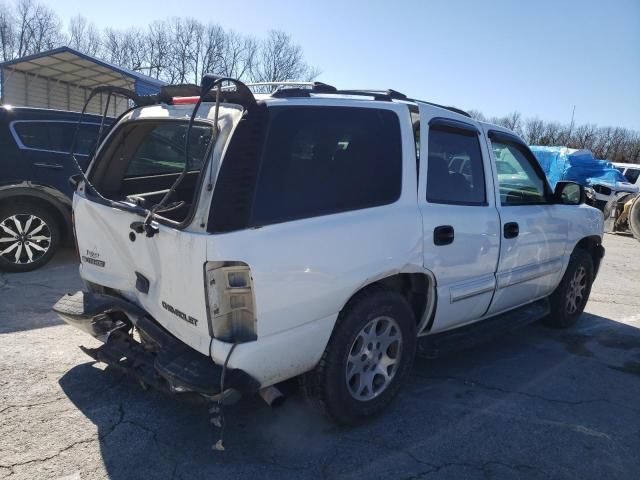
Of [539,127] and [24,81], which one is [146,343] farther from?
[539,127]

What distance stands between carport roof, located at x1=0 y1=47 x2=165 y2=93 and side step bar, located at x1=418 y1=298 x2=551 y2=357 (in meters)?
16.1

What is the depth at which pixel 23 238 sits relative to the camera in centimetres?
574

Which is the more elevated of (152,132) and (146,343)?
(152,132)

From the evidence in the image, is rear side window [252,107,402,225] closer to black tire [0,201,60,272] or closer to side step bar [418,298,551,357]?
side step bar [418,298,551,357]

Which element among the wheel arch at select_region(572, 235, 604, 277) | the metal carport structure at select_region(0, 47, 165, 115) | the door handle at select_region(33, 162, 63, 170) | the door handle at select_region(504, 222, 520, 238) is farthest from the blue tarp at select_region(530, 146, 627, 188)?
the door handle at select_region(33, 162, 63, 170)

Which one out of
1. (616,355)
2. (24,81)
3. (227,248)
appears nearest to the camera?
(227,248)

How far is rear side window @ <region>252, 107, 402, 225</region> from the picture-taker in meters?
2.46

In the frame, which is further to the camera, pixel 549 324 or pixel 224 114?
pixel 549 324

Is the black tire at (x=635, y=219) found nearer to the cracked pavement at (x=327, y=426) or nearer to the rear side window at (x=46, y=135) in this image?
the cracked pavement at (x=327, y=426)

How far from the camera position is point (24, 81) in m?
18.9

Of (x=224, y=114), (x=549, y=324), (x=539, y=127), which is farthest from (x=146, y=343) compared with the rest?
(x=539, y=127)

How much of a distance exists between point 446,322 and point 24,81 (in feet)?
67.4

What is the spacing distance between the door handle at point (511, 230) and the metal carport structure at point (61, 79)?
15.5 meters

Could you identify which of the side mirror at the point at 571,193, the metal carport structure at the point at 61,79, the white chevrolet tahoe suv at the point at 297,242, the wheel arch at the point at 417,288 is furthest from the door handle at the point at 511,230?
the metal carport structure at the point at 61,79
